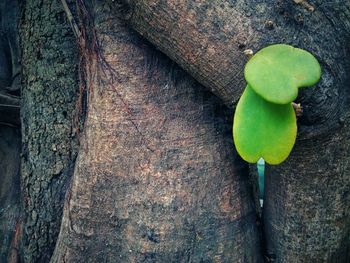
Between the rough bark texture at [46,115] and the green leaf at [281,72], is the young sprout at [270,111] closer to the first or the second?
the green leaf at [281,72]

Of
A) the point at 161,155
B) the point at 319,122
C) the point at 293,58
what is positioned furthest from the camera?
the point at 161,155

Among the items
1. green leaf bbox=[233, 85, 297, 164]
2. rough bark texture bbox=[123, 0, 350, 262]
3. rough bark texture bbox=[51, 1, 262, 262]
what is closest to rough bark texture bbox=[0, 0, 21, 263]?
rough bark texture bbox=[51, 1, 262, 262]

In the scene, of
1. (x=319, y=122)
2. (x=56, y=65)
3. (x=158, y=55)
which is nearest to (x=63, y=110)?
(x=56, y=65)

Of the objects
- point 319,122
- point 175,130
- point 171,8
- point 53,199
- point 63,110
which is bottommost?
point 53,199

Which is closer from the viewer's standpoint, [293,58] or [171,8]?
[293,58]

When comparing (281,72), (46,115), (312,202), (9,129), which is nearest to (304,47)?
(281,72)

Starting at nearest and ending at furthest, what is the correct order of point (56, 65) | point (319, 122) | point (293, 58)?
point (293, 58), point (319, 122), point (56, 65)

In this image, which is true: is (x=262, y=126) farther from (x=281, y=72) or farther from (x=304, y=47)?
(x=304, y=47)

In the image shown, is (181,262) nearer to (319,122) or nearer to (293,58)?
(319,122)
